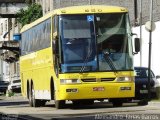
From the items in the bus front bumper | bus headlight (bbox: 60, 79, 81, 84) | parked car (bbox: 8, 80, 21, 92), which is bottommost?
parked car (bbox: 8, 80, 21, 92)

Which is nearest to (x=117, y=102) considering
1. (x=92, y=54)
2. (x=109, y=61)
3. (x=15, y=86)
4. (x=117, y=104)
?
(x=117, y=104)

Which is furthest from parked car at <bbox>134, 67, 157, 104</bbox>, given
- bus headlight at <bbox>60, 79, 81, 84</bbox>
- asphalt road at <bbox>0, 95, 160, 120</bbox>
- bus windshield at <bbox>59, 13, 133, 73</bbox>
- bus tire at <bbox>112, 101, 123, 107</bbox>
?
bus headlight at <bbox>60, 79, 81, 84</bbox>

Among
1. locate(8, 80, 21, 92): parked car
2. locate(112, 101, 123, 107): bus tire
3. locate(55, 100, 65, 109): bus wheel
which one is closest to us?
locate(55, 100, 65, 109): bus wheel

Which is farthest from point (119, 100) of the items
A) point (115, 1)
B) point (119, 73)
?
point (115, 1)

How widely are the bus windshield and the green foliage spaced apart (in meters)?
42.4

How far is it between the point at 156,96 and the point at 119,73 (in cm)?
502

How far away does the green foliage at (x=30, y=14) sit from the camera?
67375mm

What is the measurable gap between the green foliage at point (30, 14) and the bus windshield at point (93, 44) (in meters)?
42.4

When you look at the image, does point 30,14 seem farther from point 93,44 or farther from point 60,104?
point 93,44

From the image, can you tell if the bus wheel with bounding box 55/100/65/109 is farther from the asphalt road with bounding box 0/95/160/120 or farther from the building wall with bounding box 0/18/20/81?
the building wall with bounding box 0/18/20/81

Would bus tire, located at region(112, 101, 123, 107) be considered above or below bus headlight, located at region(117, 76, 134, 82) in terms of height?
below

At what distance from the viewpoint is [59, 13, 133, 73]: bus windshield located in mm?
24516

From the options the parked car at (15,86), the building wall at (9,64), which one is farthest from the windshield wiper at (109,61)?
the building wall at (9,64)

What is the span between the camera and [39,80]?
29.1 meters
